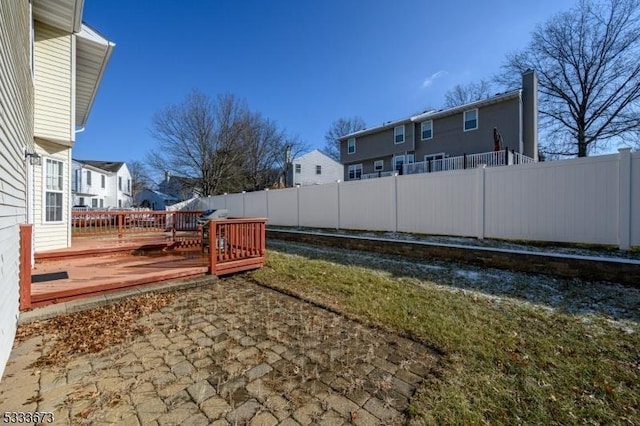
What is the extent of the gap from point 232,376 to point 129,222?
987cm

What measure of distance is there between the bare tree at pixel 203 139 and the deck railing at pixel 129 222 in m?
11.7

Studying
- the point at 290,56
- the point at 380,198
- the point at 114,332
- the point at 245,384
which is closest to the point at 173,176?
the point at 290,56

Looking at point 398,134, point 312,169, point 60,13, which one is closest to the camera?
point 60,13

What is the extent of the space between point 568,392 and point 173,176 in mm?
26390

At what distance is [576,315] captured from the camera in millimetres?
3338

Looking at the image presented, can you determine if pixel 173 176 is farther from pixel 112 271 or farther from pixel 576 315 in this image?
pixel 576 315

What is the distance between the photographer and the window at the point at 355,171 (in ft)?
74.5

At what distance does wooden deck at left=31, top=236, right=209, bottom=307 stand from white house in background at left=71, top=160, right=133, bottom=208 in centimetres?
2737

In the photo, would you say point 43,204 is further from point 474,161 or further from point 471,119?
point 471,119

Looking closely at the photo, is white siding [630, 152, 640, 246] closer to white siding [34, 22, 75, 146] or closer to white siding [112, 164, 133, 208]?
white siding [34, 22, 75, 146]

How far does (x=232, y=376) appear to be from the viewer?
89.0 inches

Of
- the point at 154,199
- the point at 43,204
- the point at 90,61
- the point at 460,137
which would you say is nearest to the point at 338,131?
the point at 460,137

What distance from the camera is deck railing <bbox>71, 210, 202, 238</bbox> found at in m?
9.02

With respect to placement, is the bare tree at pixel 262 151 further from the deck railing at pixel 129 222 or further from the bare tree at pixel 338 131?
the deck railing at pixel 129 222
